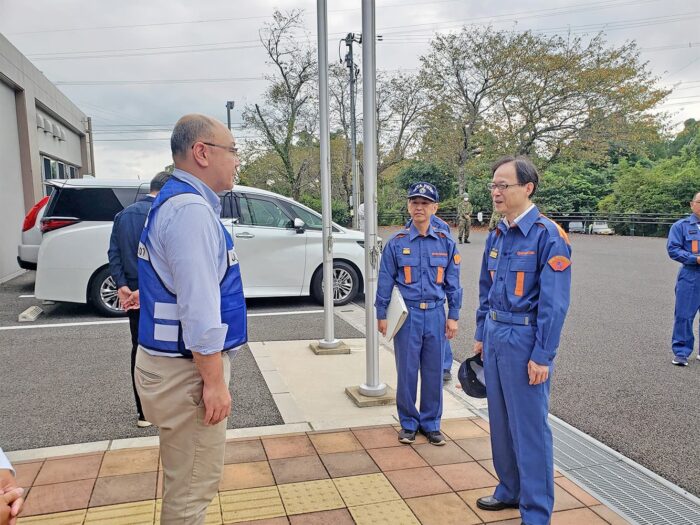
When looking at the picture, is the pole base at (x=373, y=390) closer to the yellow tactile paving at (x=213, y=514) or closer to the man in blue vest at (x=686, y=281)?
the yellow tactile paving at (x=213, y=514)

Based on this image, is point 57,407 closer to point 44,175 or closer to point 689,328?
point 689,328

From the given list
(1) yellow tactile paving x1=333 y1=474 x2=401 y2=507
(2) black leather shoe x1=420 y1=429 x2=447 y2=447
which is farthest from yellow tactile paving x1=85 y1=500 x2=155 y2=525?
(2) black leather shoe x1=420 y1=429 x2=447 y2=447

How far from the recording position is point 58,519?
276 cm

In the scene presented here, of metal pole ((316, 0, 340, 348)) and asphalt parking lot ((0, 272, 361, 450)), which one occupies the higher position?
metal pole ((316, 0, 340, 348))

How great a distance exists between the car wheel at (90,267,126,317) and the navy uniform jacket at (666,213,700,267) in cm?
714

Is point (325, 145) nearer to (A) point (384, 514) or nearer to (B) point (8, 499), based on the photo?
(A) point (384, 514)

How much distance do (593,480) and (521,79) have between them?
26.2m

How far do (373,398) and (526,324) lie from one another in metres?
2.08

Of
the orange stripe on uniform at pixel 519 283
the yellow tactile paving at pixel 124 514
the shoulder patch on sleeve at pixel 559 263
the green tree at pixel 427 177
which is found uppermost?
the green tree at pixel 427 177

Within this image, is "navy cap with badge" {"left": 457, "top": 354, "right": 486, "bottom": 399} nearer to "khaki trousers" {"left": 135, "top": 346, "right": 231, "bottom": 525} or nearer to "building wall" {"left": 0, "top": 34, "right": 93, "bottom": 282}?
"khaki trousers" {"left": 135, "top": 346, "right": 231, "bottom": 525}

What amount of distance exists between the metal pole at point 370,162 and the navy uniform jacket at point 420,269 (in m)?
0.28

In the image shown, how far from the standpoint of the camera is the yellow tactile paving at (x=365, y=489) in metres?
2.99

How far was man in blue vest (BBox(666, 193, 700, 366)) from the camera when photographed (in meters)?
5.71

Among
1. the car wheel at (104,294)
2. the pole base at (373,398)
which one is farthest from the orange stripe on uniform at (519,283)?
the car wheel at (104,294)
